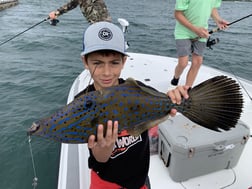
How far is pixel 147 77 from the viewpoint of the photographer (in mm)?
4809

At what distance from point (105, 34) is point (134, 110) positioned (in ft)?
2.07

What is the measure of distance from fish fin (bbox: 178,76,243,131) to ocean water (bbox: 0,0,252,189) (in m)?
3.14

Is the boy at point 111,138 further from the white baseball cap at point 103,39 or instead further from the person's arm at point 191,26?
the person's arm at point 191,26

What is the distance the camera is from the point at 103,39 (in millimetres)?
1516

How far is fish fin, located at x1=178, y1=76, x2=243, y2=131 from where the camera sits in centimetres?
120

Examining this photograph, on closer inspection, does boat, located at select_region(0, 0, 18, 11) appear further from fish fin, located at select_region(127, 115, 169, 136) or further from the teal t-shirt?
fish fin, located at select_region(127, 115, 169, 136)

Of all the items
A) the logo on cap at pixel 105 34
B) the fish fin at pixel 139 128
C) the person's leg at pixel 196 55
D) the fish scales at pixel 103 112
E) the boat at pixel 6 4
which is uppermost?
the logo on cap at pixel 105 34

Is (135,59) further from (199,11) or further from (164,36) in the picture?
(164,36)

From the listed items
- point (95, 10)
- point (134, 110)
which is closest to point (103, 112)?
point (134, 110)

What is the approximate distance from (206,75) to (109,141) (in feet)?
13.7

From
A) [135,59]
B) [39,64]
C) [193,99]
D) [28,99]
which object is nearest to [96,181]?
[193,99]

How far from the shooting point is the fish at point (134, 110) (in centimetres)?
115

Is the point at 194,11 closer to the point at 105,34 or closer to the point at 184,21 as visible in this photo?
the point at 184,21

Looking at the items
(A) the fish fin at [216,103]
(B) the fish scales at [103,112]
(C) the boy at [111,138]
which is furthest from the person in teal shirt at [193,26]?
(B) the fish scales at [103,112]
